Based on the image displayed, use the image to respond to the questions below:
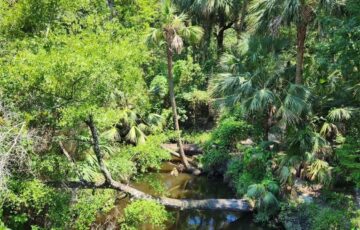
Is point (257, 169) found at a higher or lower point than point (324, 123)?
lower

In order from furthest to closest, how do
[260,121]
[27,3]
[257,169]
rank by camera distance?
1. [260,121]
2. [257,169]
3. [27,3]

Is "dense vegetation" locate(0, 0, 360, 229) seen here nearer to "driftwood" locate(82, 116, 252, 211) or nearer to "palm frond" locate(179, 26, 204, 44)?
"palm frond" locate(179, 26, 204, 44)

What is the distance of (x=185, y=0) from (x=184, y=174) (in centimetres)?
974

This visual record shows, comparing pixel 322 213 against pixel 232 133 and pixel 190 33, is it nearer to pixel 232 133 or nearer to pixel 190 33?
pixel 232 133

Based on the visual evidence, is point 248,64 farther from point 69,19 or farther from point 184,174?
point 69,19

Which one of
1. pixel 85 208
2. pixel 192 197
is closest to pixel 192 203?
pixel 192 197

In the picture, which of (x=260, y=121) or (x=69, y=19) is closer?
(x=69, y=19)

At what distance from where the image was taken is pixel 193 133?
20.5 metres

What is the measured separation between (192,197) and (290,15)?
749 cm

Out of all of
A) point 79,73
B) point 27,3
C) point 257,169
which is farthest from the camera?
point 257,169

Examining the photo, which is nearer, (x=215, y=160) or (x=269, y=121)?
(x=269, y=121)

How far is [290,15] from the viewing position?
11844mm

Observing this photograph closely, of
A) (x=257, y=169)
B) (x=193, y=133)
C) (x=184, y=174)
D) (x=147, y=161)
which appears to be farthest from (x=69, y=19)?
(x=193, y=133)

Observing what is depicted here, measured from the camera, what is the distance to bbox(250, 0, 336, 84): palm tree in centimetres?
1160
